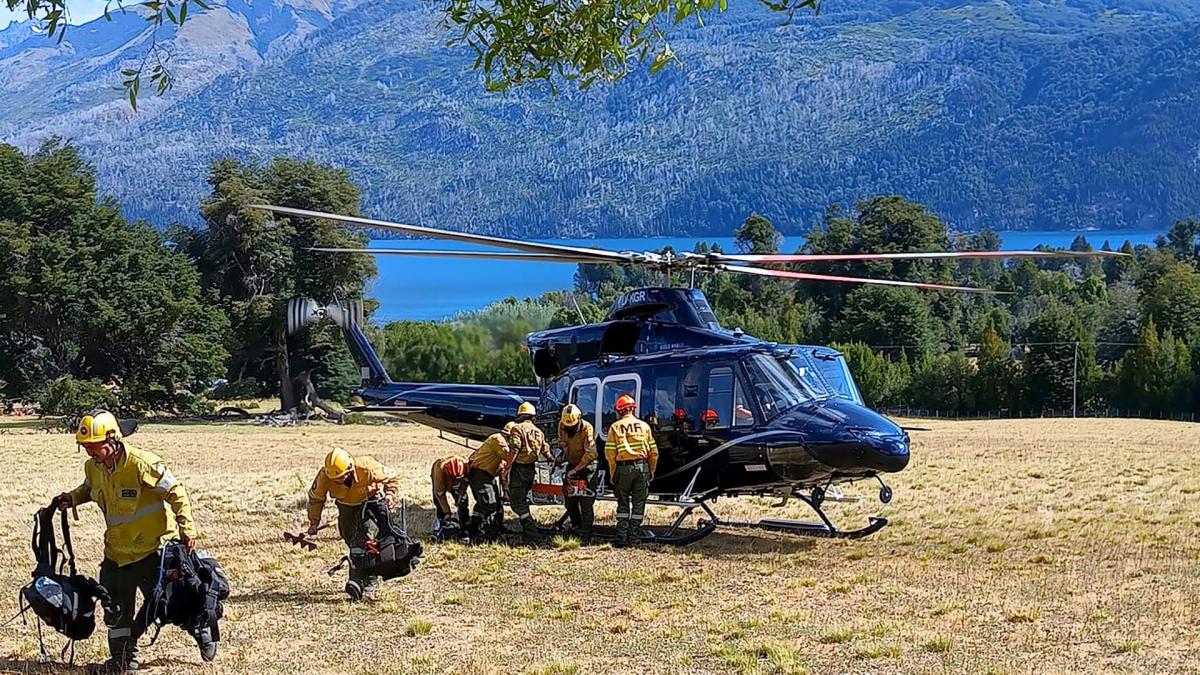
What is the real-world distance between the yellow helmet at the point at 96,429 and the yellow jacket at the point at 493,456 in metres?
5.43

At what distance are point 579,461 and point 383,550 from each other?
3.50 m

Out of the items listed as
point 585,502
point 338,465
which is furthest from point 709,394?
point 338,465

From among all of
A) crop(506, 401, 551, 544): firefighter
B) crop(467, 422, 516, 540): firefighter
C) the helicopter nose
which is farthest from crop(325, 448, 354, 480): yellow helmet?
the helicopter nose

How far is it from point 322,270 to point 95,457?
152 feet

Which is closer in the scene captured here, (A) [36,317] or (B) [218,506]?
(B) [218,506]

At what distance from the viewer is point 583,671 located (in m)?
7.67

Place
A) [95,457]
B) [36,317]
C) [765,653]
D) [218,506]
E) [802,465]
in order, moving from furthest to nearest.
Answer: [36,317] → [218,506] → [802,465] → [765,653] → [95,457]

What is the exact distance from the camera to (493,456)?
40.8 ft

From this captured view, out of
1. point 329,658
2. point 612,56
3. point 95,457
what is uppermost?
point 612,56

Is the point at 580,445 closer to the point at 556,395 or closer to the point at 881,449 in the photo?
the point at 556,395

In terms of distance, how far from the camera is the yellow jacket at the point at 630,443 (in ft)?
39.3

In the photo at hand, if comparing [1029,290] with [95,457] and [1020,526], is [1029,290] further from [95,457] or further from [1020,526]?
[95,457]

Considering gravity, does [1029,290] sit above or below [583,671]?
above

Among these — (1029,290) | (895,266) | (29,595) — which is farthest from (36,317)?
(1029,290)
